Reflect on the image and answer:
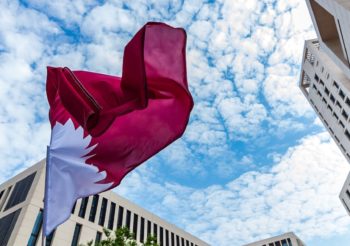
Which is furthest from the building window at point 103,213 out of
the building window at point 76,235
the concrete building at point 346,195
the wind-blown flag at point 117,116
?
the concrete building at point 346,195

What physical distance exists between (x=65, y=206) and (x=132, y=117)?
2488 mm

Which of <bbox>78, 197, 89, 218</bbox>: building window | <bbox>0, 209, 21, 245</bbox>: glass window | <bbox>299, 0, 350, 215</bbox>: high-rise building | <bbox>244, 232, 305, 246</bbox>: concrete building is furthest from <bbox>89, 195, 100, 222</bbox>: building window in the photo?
<bbox>244, 232, 305, 246</bbox>: concrete building

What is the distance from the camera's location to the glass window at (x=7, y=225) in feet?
93.2

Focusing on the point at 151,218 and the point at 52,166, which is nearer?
the point at 52,166

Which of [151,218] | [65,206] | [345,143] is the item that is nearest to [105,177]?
[65,206]

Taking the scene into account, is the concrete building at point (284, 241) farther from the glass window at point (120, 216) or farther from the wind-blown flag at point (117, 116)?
the wind-blown flag at point (117, 116)

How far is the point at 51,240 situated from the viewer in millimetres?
29734

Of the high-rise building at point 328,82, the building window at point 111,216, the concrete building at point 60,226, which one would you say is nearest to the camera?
the high-rise building at point 328,82

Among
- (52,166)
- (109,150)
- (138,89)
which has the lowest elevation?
(52,166)

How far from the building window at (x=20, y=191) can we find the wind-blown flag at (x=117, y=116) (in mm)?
28817

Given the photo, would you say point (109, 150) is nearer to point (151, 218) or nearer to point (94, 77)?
point (94, 77)

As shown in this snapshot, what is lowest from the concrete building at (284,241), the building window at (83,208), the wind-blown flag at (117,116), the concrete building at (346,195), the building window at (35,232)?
the wind-blown flag at (117,116)

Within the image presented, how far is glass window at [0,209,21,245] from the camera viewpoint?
2840 cm

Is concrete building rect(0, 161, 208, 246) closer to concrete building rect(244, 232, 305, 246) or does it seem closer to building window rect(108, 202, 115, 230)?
building window rect(108, 202, 115, 230)
